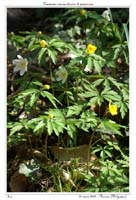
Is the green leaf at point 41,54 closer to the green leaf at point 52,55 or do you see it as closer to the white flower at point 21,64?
the green leaf at point 52,55

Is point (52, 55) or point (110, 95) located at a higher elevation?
point (52, 55)

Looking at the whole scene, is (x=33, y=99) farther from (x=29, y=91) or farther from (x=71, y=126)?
(x=71, y=126)

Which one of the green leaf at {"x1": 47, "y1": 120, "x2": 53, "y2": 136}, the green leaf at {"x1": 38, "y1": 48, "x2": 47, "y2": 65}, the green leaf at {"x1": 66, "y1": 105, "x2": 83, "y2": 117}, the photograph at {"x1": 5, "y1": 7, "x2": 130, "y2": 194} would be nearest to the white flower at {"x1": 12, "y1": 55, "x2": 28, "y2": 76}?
the photograph at {"x1": 5, "y1": 7, "x2": 130, "y2": 194}

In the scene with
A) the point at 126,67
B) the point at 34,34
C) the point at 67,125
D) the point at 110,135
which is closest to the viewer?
the point at 67,125

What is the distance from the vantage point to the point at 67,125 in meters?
2.29

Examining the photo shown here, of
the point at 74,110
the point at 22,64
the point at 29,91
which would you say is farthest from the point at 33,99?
the point at 22,64

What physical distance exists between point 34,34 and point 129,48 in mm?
601

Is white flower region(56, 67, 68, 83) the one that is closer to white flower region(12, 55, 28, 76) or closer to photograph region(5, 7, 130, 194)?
photograph region(5, 7, 130, 194)

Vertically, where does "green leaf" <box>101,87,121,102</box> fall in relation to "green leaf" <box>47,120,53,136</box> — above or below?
above

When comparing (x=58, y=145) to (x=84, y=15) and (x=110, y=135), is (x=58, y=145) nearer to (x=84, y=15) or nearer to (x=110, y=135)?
(x=110, y=135)

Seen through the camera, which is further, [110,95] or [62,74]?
[62,74]

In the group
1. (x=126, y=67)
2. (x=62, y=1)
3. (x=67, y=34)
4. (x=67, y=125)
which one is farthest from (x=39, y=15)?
(x=67, y=125)

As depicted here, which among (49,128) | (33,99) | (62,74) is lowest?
(49,128)

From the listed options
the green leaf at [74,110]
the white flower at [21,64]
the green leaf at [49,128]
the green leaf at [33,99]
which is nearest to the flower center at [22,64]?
the white flower at [21,64]
